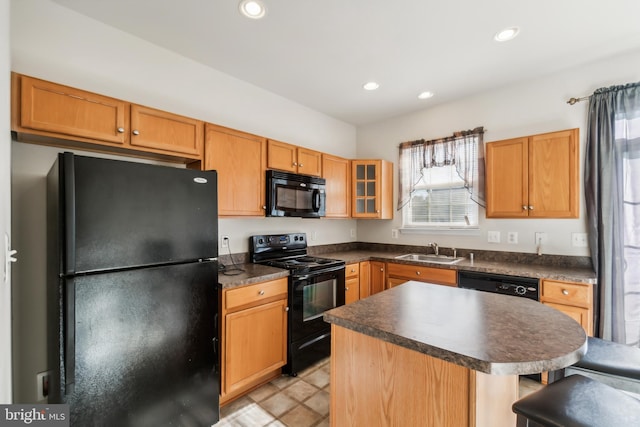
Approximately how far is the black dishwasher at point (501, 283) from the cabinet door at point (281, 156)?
6.41ft

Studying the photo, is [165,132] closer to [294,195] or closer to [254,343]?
[294,195]

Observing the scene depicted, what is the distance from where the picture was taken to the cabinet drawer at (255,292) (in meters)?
1.99

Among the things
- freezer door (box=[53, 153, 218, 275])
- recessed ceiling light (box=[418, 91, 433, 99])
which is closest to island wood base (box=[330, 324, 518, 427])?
freezer door (box=[53, 153, 218, 275])

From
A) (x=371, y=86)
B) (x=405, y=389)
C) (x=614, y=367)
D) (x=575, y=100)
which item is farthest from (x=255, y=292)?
(x=575, y=100)

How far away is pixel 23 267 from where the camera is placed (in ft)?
5.50

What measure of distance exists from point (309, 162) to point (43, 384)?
265 centimetres

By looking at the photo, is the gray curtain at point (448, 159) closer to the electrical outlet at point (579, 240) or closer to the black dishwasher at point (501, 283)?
the electrical outlet at point (579, 240)

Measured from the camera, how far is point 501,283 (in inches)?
93.7

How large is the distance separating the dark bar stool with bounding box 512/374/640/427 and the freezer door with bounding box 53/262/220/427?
1676mm

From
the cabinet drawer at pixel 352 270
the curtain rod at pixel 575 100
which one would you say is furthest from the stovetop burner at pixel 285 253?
the curtain rod at pixel 575 100

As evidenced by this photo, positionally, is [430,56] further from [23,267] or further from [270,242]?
[23,267]

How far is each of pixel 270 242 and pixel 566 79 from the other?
3.26m

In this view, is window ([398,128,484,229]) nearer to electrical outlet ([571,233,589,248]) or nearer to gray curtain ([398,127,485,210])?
gray curtain ([398,127,485,210])

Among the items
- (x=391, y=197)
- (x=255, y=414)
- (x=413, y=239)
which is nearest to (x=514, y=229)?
(x=413, y=239)
